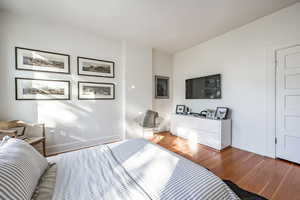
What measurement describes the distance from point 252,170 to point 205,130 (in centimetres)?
111

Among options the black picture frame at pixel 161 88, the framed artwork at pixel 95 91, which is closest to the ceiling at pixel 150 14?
the framed artwork at pixel 95 91

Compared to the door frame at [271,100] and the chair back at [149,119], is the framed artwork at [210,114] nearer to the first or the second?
the door frame at [271,100]

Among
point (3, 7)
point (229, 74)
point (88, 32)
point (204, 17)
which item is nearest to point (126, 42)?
point (88, 32)

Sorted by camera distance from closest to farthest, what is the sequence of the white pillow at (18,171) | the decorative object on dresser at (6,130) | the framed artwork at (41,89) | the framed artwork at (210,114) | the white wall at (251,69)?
the white pillow at (18,171), the decorative object on dresser at (6,130), the white wall at (251,69), the framed artwork at (41,89), the framed artwork at (210,114)

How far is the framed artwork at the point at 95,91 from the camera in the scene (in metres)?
2.88

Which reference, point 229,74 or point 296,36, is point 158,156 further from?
point 296,36

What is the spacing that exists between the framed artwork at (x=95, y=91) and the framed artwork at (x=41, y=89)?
0.83 ft

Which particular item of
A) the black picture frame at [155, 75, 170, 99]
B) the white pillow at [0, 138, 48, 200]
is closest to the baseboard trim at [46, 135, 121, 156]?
the black picture frame at [155, 75, 170, 99]

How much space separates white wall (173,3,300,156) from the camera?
223 cm

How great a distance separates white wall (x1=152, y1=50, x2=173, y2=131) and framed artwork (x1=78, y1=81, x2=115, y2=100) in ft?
4.64

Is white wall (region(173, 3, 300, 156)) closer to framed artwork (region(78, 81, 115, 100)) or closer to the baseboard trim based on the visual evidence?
framed artwork (region(78, 81, 115, 100))

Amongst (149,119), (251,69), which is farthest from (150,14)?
(149,119)

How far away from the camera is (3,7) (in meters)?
2.13

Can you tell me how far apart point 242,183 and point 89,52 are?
144 inches
